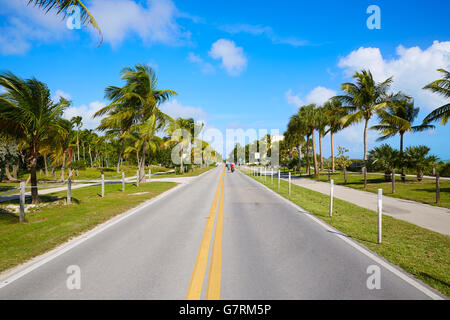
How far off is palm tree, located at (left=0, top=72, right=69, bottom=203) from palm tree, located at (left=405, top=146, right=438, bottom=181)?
23903mm

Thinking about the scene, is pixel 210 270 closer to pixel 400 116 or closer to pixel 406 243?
pixel 406 243

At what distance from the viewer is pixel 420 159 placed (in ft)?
65.1

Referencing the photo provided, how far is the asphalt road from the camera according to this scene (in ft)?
11.9

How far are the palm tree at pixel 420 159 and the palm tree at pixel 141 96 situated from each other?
68.6ft

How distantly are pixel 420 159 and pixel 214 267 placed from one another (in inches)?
865

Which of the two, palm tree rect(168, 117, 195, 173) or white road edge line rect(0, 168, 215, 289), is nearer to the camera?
white road edge line rect(0, 168, 215, 289)

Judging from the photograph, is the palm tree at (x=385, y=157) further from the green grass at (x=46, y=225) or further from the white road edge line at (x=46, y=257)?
the white road edge line at (x=46, y=257)

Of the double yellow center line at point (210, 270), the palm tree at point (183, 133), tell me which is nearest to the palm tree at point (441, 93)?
the double yellow center line at point (210, 270)

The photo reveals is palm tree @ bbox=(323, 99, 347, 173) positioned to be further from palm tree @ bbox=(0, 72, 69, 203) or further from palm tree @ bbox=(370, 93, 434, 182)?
palm tree @ bbox=(0, 72, 69, 203)

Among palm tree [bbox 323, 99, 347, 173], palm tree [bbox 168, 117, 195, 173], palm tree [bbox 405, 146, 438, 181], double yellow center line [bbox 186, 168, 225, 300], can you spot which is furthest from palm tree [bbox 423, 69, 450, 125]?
palm tree [bbox 168, 117, 195, 173]

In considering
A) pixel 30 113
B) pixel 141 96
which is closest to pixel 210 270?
pixel 30 113

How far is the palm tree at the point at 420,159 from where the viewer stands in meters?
19.8
